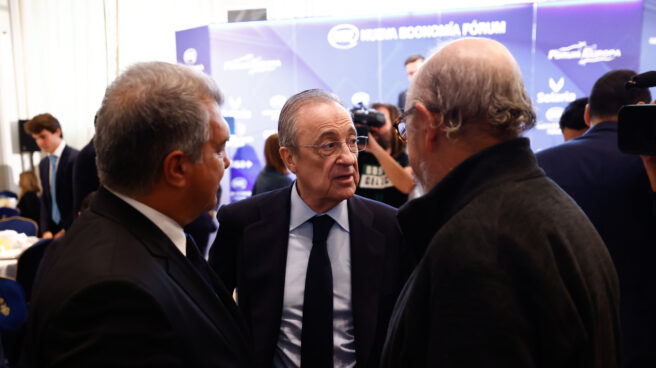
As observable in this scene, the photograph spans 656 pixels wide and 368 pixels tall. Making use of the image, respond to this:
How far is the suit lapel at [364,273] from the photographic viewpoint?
143cm

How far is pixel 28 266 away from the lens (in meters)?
3.44

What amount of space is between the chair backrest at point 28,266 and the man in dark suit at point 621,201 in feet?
11.2

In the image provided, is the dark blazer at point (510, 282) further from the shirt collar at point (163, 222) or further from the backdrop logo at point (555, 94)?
the backdrop logo at point (555, 94)

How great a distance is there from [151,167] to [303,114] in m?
0.70

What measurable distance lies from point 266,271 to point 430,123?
77 cm

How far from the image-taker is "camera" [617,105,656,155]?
1.33 meters

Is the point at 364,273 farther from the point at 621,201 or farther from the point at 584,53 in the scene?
the point at 584,53

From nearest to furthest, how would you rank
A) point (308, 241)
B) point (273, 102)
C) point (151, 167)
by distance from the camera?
1. point (151, 167)
2. point (308, 241)
3. point (273, 102)

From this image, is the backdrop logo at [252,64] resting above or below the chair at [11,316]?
above

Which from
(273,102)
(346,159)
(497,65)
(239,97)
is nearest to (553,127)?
(273,102)

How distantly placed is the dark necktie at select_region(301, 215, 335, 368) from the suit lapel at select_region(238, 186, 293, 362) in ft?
0.29

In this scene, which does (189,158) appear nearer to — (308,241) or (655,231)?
(308,241)

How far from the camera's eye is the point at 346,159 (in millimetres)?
1617

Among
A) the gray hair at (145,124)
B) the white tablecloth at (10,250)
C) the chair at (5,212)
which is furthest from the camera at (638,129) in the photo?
the chair at (5,212)
